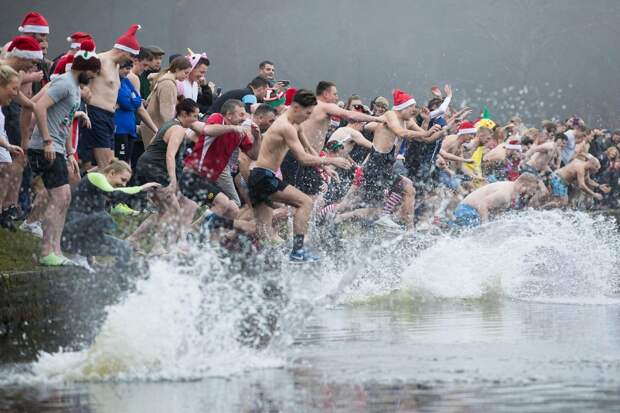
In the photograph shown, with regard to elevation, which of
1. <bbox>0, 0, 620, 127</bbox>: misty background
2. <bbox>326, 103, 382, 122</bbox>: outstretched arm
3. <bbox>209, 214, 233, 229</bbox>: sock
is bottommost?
<bbox>209, 214, 233, 229</bbox>: sock

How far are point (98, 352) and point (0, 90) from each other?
2.90m

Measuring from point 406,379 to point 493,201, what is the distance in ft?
34.9

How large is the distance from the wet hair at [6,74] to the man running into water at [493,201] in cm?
870

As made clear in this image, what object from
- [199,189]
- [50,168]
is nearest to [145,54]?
[199,189]

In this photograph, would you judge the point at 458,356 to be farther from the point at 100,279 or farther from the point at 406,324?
the point at 100,279

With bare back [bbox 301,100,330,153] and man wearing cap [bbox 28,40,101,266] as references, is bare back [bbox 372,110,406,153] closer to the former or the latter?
bare back [bbox 301,100,330,153]

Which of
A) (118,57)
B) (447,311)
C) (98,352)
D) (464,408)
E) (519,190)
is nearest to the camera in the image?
(464,408)

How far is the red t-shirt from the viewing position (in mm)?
13930

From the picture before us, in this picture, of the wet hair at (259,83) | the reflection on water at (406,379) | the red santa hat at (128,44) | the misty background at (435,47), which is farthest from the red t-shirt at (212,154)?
the misty background at (435,47)

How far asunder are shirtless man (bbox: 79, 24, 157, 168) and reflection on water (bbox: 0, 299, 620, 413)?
11.6 ft

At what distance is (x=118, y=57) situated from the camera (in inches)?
535

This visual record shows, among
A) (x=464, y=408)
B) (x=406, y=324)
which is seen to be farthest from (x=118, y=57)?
(x=464, y=408)

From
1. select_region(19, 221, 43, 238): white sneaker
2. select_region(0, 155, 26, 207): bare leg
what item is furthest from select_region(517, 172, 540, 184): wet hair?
select_region(0, 155, 26, 207): bare leg

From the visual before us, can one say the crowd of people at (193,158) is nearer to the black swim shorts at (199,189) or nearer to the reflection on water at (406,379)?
the black swim shorts at (199,189)
